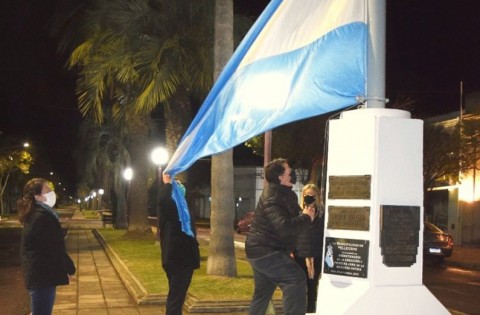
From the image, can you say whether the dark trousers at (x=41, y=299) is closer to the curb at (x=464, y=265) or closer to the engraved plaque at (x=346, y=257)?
the engraved plaque at (x=346, y=257)

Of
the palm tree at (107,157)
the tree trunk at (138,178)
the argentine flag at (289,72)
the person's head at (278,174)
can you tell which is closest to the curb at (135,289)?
the person's head at (278,174)

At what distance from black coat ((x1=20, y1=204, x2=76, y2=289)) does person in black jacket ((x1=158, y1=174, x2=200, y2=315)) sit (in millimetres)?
1368

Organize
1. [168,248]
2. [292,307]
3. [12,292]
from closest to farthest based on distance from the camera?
[292,307]
[168,248]
[12,292]

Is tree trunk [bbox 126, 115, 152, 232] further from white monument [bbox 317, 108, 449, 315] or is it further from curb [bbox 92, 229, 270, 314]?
white monument [bbox 317, 108, 449, 315]

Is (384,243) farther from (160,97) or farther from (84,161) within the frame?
(84,161)

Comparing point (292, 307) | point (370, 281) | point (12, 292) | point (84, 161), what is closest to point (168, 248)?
point (292, 307)

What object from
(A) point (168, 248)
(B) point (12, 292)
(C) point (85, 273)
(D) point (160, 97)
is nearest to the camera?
(A) point (168, 248)

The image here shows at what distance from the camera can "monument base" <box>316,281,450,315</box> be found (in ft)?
15.1

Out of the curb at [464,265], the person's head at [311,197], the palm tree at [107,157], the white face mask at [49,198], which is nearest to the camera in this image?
the white face mask at [49,198]

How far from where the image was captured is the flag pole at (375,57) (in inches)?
195

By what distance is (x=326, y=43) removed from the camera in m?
5.05

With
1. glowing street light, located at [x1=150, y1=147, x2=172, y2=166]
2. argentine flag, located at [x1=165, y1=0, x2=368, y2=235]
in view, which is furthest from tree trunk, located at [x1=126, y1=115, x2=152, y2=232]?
argentine flag, located at [x1=165, y1=0, x2=368, y2=235]

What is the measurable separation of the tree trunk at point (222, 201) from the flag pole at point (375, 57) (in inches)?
289

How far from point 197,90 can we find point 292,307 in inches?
386
